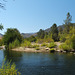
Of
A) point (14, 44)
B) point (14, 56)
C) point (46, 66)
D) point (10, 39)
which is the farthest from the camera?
point (10, 39)

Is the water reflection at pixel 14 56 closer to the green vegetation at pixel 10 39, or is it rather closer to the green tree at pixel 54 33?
the green vegetation at pixel 10 39

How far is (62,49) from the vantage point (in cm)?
5084

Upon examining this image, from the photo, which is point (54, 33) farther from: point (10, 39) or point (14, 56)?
point (14, 56)

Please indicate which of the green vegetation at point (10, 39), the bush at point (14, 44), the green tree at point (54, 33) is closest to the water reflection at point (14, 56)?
the bush at point (14, 44)

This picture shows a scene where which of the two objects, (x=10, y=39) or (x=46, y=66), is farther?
(x=10, y=39)

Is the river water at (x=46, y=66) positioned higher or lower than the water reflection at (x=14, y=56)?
lower

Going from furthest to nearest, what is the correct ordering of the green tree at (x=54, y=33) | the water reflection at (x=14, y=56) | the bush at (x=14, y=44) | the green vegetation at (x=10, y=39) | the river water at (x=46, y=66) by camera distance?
1. the green tree at (x=54, y=33)
2. the green vegetation at (x=10, y=39)
3. the bush at (x=14, y=44)
4. the water reflection at (x=14, y=56)
5. the river water at (x=46, y=66)

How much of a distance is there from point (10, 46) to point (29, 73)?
47465mm

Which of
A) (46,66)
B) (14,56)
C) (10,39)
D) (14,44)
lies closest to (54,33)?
(10,39)

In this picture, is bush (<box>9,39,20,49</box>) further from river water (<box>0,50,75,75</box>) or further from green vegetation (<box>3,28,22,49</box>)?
river water (<box>0,50,75,75</box>)

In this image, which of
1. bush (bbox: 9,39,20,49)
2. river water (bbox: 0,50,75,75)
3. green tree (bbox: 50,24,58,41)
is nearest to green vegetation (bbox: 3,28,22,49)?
bush (bbox: 9,39,20,49)

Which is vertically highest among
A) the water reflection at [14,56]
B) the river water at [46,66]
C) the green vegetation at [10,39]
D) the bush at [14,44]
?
the green vegetation at [10,39]

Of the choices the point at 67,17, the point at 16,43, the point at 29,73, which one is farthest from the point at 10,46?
the point at 29,73

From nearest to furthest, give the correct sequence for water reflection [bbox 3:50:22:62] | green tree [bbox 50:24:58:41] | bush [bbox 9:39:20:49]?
water reflection [bbox 3:50:22:62] → bush [bbox 9:39:20:49] → green tree [bbox 50:24:58:41]
